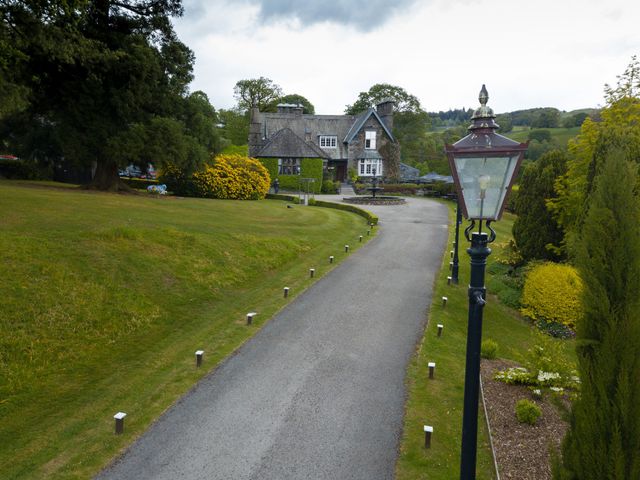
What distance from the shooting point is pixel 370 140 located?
61.6 metres

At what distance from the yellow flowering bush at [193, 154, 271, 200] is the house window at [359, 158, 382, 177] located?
20.9m

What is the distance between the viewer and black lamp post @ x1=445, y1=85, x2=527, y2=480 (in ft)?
15.8

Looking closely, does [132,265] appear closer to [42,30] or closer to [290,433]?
[290,433]

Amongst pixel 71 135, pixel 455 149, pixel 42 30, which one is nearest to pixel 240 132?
pixel 71 135

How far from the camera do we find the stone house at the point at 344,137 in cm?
6059

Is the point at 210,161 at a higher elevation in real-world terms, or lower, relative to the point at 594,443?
higher

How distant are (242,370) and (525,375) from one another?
21.4 ft

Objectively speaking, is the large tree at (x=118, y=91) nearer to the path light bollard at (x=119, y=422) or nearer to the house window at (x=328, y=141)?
the path light bollard at (x=119, y=422)

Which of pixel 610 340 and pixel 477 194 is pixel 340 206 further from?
pixel 610 340

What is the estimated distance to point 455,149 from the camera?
16.3 feet

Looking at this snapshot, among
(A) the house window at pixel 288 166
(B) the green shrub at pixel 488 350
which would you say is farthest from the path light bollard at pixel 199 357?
(A) the house window at pixel 288 166

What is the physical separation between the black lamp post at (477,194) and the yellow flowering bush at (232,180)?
36.9m

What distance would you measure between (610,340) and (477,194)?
198 centimetres

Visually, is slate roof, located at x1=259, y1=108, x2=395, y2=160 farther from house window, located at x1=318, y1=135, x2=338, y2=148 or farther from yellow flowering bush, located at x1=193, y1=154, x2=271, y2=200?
yellow flowering bush, located at x1=193, y1=154, x2=271, y2=200
